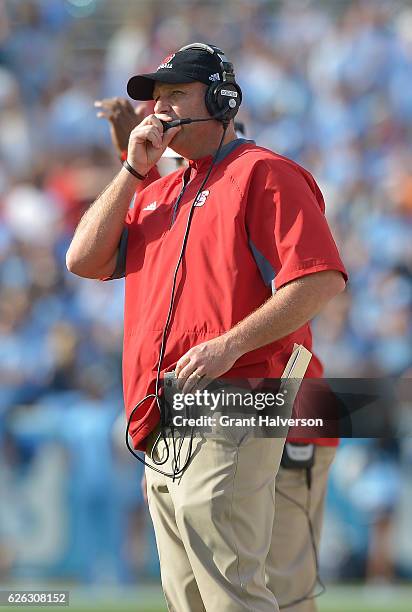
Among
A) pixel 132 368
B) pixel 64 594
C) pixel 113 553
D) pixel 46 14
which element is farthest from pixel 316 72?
pixel 132 368

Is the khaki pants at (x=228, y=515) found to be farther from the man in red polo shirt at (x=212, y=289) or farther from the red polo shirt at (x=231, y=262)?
the red polo shirt at (x=231, y=262)

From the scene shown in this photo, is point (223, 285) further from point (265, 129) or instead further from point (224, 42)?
point (224, 42)

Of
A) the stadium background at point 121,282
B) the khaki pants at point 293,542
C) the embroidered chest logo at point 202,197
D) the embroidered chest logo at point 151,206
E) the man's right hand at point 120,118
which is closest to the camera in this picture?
the embroidered chest logo at point 202,197

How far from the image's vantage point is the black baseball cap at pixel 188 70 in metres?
3.38

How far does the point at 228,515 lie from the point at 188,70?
1.39 meters

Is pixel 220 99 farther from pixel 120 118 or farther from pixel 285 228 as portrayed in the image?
pixel 120 118

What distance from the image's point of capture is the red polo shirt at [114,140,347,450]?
311 cm

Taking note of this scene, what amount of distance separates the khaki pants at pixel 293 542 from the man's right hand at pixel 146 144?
144 cm

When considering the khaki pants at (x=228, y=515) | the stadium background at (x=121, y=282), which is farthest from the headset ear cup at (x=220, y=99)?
the stadium background at (x=121, y=282)

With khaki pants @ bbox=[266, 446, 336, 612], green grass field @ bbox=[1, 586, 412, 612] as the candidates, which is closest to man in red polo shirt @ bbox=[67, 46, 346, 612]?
khaki pants @ bbox=[266, 446, 336, 612]

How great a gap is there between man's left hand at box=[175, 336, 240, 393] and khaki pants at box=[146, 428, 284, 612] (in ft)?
0.60

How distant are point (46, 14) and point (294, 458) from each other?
7456 mm

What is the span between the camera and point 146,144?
339 cm

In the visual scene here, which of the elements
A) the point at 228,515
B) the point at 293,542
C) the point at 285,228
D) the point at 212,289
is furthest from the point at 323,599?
the point at 285,228
